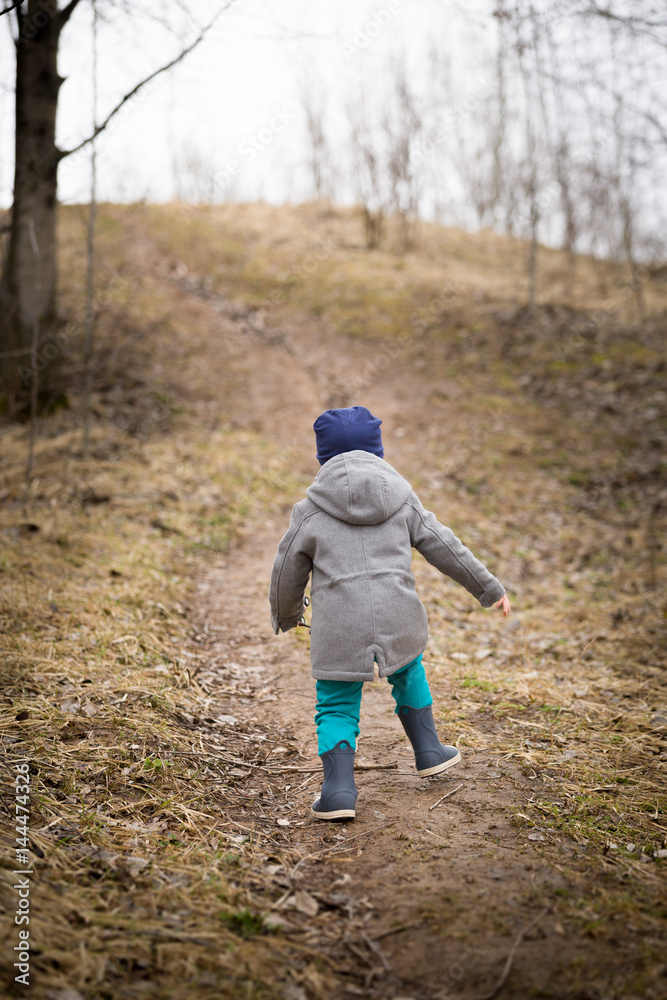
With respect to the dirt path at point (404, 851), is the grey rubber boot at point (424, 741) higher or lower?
higher

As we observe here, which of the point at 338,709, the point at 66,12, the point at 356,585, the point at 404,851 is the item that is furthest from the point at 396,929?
the point at 66,12

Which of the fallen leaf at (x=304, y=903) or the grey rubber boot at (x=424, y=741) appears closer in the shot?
the fallen leaf at (x=304, y=903)

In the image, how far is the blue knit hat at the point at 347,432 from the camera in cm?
290

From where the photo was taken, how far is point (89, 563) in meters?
5.11

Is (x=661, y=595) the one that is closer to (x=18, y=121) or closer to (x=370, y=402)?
(x=370, y=402)

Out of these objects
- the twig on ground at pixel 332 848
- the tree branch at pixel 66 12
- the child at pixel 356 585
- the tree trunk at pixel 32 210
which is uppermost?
the tree branch at pixel 66 12

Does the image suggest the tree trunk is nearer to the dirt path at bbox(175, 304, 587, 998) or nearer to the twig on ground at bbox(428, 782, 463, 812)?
the dirt path at bbox(175, 304, 587, 998)

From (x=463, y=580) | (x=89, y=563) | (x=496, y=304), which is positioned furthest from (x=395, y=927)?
(x=496, y=304)

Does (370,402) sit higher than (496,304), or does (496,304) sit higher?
(496,304)

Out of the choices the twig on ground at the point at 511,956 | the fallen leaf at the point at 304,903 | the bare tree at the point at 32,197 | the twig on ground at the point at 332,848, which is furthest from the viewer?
the bare tree at the point at 32,197

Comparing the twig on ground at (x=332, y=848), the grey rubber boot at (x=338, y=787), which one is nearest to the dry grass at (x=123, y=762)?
the twig on ground at (x=332, y=848)

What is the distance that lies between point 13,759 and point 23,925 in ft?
3.38

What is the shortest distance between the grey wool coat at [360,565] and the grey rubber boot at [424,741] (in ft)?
1.07

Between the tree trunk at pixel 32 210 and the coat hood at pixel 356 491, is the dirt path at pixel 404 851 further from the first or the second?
the tree trunk at pixel 32 210
